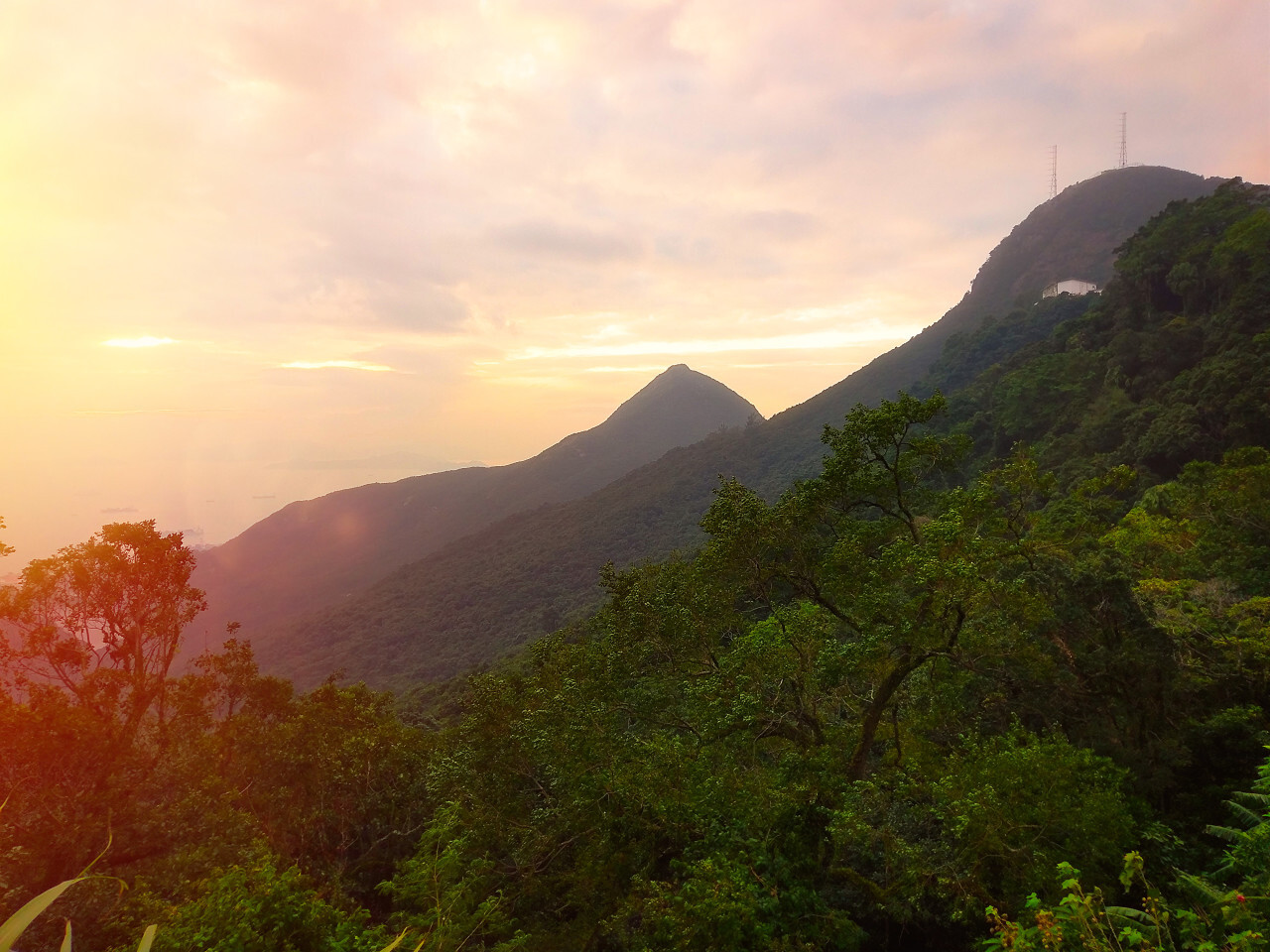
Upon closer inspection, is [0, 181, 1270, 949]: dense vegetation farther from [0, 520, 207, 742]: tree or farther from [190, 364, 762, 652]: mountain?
[190, 364, 762, 652]: mountain

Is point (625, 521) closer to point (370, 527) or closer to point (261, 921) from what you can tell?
point (370, 527)

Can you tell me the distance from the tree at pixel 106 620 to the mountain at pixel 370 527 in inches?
4718

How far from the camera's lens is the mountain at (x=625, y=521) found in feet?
290

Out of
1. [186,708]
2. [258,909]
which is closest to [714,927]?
[258,909]

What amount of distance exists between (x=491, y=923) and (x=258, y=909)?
3834 millimetres

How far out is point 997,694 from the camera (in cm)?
1250

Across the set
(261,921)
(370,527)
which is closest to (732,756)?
(261,921)

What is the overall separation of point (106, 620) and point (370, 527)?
161118 millimetres

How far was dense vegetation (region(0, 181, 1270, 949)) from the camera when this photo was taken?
8547mm

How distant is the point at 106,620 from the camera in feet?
45.0

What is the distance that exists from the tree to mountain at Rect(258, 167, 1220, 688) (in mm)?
65087

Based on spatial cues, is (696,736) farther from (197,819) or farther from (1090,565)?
(197,819)

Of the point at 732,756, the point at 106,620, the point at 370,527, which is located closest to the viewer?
the point at 732,756

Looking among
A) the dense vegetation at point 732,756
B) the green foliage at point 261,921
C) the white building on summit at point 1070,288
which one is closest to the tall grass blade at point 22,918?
the green foliage at point 261,921
